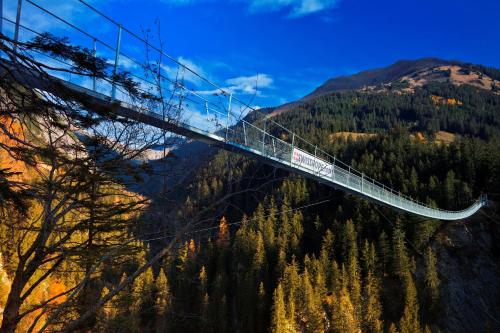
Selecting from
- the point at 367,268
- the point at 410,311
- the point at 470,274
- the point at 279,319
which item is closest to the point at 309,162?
the point at 279,319

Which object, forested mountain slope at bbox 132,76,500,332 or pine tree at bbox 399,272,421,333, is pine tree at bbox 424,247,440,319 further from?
pine tree at bbox 399,272,421,333

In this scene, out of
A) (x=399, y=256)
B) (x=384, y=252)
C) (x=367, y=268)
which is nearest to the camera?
(x=399, y=256)

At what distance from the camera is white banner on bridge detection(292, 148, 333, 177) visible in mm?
13422

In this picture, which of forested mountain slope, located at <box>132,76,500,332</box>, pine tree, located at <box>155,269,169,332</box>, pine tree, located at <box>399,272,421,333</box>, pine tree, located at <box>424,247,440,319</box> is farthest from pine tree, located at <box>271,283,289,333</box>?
pine tree, located at <box>155,269,169,332</box>

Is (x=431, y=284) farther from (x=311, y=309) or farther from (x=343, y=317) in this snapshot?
(x=311, y=309)

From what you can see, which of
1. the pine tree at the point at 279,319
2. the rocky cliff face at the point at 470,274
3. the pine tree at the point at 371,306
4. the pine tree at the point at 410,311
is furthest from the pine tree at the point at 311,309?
the rocky cliff face at the point at 470,274

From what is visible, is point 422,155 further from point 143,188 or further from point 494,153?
point 143,188

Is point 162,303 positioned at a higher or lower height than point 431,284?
higher

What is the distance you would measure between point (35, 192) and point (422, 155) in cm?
7032

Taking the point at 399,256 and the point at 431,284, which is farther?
the point at 399,256

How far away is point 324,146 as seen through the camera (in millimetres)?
83875

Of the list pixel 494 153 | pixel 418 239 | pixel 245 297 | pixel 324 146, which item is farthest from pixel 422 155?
pixel 245 297

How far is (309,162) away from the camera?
1455cm

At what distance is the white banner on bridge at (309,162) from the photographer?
44.0ft
